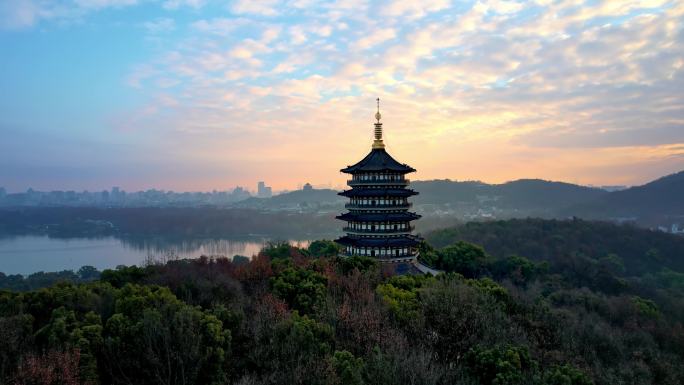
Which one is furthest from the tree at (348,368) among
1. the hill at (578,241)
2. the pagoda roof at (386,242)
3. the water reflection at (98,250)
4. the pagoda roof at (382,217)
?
the water reflection at (98,250)

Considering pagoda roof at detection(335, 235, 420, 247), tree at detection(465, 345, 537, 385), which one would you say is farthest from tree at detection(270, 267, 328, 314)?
pagoda roof at detection(335, 235, 420, 247)

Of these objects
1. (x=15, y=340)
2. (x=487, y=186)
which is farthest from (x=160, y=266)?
(x=487, y=186)

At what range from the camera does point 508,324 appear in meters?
11.4

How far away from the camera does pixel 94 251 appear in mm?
75188

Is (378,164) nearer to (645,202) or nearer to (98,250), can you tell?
(98,250)

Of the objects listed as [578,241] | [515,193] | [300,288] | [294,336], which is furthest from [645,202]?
[294,336]

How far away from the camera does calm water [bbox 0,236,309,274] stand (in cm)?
6212

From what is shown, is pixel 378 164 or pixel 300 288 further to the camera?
pixel 378 164

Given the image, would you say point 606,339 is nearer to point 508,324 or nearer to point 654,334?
point 508,324

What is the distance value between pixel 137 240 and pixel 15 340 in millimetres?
88064

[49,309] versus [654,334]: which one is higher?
[49,309]

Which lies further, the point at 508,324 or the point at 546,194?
the point at 546,194

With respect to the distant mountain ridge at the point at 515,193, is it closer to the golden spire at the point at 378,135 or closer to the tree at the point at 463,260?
the tree at the point at 463,260

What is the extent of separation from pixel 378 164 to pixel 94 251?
70.7m
